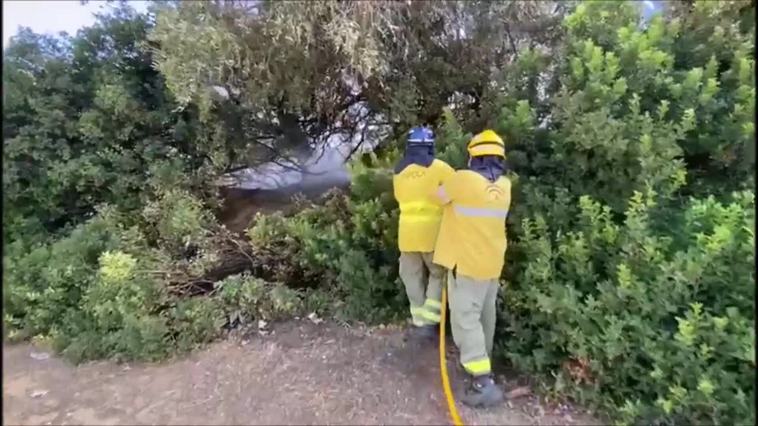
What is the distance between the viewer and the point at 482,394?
388cm

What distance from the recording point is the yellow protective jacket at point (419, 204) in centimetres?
425

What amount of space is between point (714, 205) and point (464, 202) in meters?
1.61

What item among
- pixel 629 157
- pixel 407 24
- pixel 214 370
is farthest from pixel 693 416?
pixel 407 24

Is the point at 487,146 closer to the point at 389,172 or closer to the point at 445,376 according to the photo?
the point at 389,172

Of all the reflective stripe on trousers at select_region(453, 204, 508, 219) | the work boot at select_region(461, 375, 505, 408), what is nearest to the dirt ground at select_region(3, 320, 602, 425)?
the work boot at select_region(461, 375, 505, 408)

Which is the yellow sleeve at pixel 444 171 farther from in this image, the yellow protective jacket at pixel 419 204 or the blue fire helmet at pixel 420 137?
the blue fire helmet at pixel 420 137

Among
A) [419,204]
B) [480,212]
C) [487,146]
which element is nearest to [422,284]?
[419,204]

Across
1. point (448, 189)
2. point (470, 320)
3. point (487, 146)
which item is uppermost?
point (487, 146)

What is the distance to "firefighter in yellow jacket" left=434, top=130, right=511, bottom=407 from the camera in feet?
12.5

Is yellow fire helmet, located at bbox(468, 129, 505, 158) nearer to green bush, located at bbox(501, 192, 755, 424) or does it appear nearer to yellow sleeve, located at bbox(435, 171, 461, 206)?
yellow sleeve, located at bbox(435, 171, 461, 206)

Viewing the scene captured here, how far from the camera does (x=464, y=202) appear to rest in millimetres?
3820

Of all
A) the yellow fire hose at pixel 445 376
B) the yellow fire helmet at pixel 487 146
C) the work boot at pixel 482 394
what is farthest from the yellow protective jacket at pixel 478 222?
the work boot at pixel 482 394

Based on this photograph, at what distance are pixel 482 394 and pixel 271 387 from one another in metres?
1.42

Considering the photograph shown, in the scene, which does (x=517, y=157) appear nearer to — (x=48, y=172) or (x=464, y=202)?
(x=464, y=202)
